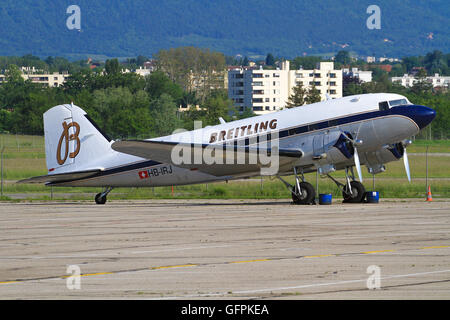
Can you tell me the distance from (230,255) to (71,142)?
21858 millimetres

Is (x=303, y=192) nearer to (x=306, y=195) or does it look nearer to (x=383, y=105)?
(x=306, y=195)

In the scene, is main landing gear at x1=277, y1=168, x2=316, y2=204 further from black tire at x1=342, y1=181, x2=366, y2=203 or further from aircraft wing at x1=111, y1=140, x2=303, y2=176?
black tire at x1=342, y1=181, x2=366, y2=203

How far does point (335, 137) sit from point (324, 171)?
1639 mm

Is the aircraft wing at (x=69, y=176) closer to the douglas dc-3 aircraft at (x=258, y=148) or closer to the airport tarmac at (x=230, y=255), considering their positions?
the douglas dc-3 aircraft at (x=258, y=148)

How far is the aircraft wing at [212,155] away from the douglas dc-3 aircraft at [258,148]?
0.15ft

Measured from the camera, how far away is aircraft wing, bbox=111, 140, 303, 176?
111ft

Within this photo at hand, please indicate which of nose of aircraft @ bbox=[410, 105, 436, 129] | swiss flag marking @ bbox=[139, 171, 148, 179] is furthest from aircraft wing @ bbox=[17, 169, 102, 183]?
nose of aircraft @ bbox=[410, 105, 436, 129]

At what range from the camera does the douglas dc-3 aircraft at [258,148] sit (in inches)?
1334

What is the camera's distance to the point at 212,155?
3481 cm

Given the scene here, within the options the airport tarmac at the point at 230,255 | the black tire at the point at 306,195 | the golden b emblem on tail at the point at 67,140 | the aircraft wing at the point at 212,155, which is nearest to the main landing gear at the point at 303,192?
the black tire at the point at 306,195

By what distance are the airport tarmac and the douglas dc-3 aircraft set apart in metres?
3.89
